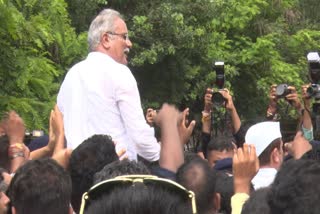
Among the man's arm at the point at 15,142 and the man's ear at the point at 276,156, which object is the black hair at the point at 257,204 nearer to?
the man's ear at the point at 276,156

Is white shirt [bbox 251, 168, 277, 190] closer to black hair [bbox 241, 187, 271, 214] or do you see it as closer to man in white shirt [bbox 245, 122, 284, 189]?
man in white shirt [bbox 245, 122, 284, 189]

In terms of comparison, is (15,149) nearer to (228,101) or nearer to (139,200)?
(228,101)

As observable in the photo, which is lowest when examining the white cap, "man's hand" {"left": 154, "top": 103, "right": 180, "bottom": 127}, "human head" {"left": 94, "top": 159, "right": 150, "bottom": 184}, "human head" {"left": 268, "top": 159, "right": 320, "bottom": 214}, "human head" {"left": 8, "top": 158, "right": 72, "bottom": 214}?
the white cap

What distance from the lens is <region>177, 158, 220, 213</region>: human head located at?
399 centimetres

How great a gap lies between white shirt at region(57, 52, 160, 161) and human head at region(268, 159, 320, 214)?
7.68ft

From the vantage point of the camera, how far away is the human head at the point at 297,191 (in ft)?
7.76

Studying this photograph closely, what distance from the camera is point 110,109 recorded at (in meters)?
4.93

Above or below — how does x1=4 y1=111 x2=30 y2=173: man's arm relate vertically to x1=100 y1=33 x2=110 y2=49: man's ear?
below

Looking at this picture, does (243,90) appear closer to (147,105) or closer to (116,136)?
(147,105)

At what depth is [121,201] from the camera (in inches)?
83.8

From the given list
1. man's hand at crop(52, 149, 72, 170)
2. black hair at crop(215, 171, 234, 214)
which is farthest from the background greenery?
man's hand at crop(52, 149, 72, 170)

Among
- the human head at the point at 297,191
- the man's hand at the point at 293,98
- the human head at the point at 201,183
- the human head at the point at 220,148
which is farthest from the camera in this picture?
the man's hand at the point at 293,98

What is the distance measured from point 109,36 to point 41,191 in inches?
82.1

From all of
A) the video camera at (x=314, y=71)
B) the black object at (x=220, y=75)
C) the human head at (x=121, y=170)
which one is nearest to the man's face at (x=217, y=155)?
the video camera at (x=314, y=71)
